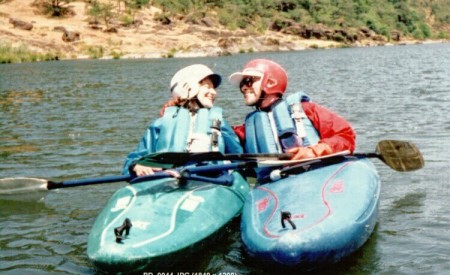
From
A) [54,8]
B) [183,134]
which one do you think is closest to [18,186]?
[183,134]

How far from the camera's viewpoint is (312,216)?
4219 mm

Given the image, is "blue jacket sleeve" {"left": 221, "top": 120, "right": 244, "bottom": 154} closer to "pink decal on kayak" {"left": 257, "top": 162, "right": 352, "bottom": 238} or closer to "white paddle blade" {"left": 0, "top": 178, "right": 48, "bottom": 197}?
"pink decal on kayak" {"left": 257, "top": 162, "right": 352, "bottom": 238}

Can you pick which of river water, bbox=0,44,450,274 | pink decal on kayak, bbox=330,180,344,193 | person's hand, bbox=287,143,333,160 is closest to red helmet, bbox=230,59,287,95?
person's hand, bbox=287,143,333,160

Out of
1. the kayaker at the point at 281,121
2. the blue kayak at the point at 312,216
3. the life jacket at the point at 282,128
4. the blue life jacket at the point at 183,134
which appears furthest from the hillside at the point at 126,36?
the blue kayak at the point at 312,216

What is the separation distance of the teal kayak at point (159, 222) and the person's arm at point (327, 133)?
2.77 ft

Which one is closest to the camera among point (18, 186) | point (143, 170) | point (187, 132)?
point (143, 170)

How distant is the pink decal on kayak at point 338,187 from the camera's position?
4615 millimetres

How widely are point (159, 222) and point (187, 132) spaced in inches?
54.2

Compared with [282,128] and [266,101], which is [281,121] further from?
[266,101]

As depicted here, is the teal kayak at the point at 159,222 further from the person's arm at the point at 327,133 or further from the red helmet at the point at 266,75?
the red helmet at the point at 266,75

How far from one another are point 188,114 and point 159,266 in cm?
190

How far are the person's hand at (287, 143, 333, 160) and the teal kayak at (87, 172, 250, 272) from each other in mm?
700

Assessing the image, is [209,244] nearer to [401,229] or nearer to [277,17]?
[401,229]

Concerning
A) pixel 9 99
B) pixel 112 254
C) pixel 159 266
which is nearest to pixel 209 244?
pixel 159 266
